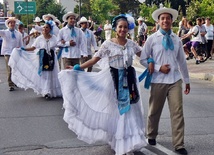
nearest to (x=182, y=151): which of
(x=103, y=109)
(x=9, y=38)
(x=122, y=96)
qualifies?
(x=122, y=96)

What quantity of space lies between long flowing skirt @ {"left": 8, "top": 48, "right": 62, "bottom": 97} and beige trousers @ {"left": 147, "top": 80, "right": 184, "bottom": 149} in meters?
4.90

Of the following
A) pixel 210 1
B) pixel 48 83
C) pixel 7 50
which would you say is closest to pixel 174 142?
pixel 48 83

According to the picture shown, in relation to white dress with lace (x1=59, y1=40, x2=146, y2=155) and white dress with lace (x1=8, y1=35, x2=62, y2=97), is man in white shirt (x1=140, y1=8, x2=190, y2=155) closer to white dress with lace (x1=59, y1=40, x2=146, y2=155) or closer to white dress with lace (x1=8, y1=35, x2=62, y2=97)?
white dress with lace (x1=59, y1=40, x2=146, y2=155)

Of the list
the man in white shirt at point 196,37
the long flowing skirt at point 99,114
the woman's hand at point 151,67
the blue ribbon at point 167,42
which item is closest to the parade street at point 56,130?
the long flowing skirt at point 99,114

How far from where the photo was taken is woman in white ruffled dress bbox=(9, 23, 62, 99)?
1085 centimetres

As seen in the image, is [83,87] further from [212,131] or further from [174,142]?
[212,131]

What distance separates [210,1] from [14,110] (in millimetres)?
28594

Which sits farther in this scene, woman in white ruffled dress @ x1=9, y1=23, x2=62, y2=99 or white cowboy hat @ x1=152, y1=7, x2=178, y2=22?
woman in white ruffled dress @ x1=9, y1=23, x2=62, y2=99

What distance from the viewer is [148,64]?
6137 millimetres

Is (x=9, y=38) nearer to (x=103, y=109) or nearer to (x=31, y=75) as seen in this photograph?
(x=31, y=75)

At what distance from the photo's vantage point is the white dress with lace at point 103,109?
229 inches

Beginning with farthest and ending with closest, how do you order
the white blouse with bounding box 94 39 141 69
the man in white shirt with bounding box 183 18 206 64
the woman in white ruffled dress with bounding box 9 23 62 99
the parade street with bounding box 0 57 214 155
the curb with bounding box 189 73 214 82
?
the man in white shirt with bounding box 183 18 206 64 < the curb with bounding box 189 73 214 82 < the woman in white ruffled dress with bounding box 9 23 62 99 < the parade street with bounding box 0 57 214 155 < the white blouse with bounding box 94 39 141 69

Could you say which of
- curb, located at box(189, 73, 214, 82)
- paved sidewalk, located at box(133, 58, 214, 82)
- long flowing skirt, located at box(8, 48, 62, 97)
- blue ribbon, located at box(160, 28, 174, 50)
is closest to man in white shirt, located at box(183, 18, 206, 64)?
paved sidewalk, located at box(133, 58, 214, 82)

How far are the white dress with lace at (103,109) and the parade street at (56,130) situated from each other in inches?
14.1
